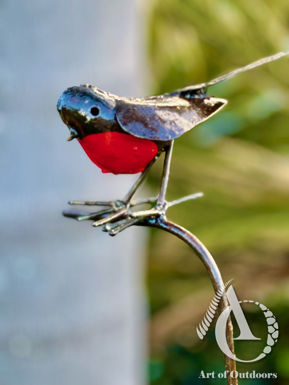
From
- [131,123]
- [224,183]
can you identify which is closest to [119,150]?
[131,123]

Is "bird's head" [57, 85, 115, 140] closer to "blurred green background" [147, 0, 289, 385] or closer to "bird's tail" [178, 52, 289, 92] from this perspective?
"bird's tail" [178, 52, 289, 92]

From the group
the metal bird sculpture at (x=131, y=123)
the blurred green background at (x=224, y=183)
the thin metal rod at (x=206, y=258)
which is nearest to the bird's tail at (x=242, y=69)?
the metal bird sculpture at (x=131, y=123)

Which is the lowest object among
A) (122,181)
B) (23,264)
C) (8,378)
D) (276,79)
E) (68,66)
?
(8,378)

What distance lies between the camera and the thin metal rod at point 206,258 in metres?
0.46

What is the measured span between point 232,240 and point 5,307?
1086 millimetres

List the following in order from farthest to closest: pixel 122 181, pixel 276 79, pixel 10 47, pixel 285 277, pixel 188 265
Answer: pixel 188 265, pixel 285 277, pixel 276 79, pixel 122 181, pixel 10 47

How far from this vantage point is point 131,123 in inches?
18.9

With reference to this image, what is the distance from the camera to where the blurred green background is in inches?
81.5

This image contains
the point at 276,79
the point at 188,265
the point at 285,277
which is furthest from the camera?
the point at 188,265

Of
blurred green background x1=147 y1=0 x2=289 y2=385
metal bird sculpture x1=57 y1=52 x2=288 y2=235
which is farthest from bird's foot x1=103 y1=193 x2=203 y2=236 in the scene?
blurred green background x1=147 y1=0 x2=289 y2=385

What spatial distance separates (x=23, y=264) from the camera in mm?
1152

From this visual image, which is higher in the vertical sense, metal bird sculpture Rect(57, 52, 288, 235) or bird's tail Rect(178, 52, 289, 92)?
bird's tail Rect(178, 52, 289, 92)

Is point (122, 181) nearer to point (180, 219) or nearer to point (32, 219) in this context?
point (32, 219)

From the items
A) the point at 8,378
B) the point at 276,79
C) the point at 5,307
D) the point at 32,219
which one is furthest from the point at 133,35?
the point at 276,79
